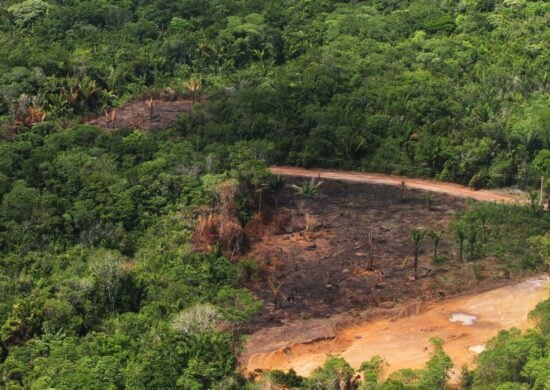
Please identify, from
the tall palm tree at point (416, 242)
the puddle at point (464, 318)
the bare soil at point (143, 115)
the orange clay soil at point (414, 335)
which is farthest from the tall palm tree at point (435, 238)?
the bare soil at point (143, 115)

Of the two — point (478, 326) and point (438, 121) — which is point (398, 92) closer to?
point (438, 121)

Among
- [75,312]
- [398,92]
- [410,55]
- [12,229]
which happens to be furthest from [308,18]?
[75,312]

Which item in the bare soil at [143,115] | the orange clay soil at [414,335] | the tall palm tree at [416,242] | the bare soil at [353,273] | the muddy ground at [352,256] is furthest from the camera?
the bare soil at [143,115]

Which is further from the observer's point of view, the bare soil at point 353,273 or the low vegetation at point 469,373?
the bare soil at point 353,273

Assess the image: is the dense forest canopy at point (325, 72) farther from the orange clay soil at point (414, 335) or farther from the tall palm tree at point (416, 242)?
the orange clay soil at point (414, 335)

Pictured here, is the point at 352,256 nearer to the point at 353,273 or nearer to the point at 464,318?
the point at 353,273
